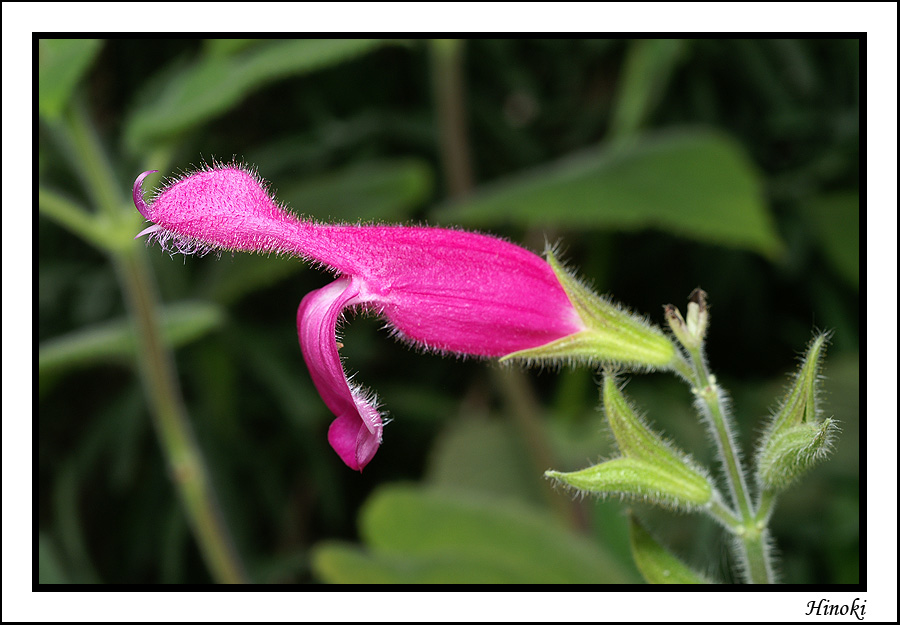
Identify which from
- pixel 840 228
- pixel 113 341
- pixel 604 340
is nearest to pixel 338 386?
pixel 604 340

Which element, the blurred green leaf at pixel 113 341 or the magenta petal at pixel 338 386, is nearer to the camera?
the magenta petal at pixel 338 386

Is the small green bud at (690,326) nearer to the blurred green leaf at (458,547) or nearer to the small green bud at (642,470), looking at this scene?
the small green bud at (642,470)

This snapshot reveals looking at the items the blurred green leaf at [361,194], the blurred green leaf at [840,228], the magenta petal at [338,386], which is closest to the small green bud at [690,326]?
the magenta petal at [338,386]

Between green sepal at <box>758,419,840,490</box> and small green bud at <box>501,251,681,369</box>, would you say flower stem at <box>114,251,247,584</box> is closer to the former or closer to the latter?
small green bud at <box>501,251,681,369</box>

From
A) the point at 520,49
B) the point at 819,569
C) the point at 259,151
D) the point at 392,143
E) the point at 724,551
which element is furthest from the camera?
the point at 392,143

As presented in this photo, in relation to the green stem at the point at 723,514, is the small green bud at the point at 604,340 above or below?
above

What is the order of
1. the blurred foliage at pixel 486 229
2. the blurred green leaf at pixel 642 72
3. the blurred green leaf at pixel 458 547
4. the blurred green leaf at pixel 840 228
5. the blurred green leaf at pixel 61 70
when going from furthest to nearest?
the blurred green leaf at pixel 840 228
the blurred foliage at pixel 486 229
the blurred green leaf at pixel 642 72
the blurred green leaf at pixel 458 547
the blurred green leaf at pixel 61 70
